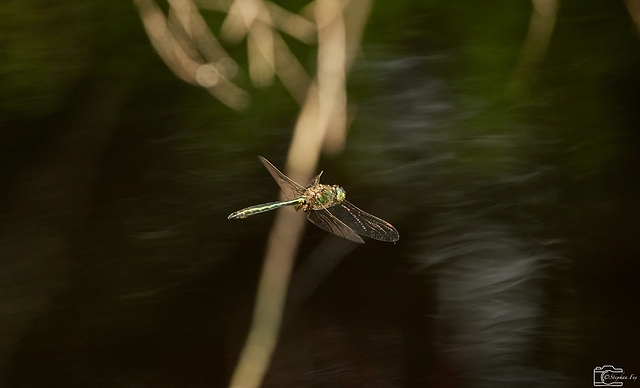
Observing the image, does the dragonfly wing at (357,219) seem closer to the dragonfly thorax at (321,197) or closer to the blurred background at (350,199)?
the dragonfly thorax at (321,197)

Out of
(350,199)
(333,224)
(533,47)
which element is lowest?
(333,224)

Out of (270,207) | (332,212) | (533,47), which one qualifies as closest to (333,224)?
(332,212)

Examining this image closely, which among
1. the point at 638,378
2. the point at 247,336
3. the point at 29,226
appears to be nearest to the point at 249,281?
the point at 247,336

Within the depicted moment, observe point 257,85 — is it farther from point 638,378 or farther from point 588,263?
point 638,378

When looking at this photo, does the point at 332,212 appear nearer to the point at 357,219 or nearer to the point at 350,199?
the point at 357,219

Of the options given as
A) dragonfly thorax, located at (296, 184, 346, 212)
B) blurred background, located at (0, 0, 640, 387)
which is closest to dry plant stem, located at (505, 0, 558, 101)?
blurred background, located at (0, 0, 640, 387)
